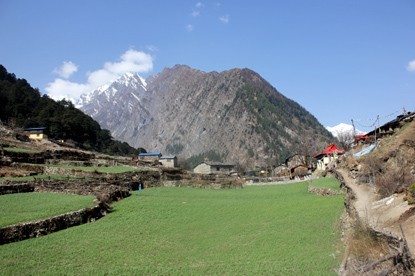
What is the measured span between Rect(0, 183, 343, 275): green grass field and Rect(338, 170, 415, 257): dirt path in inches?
75.9

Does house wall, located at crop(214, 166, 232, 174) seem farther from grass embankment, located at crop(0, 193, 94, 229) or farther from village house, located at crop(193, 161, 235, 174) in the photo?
grass embankment, located at crop(0, 193, 94, 229)

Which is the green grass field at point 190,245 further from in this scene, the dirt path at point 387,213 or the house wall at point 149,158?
the house wall at point 149,158

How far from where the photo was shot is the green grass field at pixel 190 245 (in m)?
16.8

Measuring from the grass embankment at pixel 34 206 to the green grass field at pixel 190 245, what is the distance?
1939 mm

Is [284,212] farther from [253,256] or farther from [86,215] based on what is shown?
[86,215]

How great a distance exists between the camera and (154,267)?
17.3 m

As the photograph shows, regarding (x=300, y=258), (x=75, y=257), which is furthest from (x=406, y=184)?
(x=75, y=257)

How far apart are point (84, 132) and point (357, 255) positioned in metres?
92.7

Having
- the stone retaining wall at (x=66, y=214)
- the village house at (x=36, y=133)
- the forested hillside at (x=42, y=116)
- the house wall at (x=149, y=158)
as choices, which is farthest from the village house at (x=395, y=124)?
the forested hillside at (x=42, y=116)

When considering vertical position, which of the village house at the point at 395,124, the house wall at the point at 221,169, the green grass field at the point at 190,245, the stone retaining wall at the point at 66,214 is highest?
the village house at the point at 395,124

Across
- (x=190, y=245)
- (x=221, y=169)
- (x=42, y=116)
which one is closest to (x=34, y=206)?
(x=190, y=245)

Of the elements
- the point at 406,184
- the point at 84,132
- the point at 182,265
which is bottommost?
the point at 182,265

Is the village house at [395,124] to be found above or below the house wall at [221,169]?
above

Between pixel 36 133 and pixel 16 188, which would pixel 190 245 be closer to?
pixel 16 188
